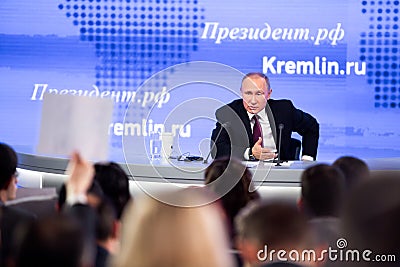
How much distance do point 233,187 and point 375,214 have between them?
1.42 m

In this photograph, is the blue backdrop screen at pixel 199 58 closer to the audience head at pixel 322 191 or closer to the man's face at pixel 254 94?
the man's face at pixel 254 94

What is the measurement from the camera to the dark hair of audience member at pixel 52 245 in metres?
1.42

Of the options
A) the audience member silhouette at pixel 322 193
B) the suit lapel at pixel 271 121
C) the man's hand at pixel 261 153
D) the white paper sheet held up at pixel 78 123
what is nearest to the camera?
the white paper sheet held up at pixel 78 123

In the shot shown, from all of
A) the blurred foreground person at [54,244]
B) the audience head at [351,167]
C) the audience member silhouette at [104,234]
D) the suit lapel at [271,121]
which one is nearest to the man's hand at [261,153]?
the suit lapel at [271,121]

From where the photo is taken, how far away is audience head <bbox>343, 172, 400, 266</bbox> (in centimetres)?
155

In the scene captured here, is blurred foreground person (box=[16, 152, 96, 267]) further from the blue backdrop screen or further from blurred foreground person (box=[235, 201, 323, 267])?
the blue backdrop screen

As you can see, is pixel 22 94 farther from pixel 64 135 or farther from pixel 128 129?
pixel 64 135

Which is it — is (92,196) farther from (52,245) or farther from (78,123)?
(52,245)

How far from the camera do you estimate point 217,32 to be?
664 centimetres

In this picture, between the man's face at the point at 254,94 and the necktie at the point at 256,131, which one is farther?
the man's face at the point at 254,94

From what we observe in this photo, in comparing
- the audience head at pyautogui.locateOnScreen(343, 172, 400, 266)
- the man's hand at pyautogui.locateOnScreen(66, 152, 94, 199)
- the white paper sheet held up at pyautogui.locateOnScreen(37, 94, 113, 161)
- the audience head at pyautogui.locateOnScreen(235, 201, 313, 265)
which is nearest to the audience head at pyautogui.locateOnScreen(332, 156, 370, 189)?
the white paper sheet held up at pyautogui.locateOnScreen(37, 94, 113, 161)

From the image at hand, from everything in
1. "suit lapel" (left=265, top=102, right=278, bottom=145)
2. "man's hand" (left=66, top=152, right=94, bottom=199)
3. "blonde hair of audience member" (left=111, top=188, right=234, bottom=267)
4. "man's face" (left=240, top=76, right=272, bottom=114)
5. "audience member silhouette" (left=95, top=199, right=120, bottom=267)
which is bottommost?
"audience member silhouette" (left=95, top=199, right=120, bottom=267)

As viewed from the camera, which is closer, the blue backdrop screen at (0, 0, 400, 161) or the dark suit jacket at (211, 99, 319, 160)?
the dark suit jacket at (211, 99, 319, 160)

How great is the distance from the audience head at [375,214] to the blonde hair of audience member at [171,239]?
30 cm
